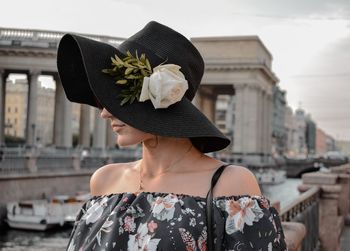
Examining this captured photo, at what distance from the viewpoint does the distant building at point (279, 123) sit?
442 feet

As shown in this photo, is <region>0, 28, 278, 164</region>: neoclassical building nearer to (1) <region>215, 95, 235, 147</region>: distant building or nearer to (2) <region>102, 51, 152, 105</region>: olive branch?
(1) <region>215, 95, 235, 147</region>: distant building

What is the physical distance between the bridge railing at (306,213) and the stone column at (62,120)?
148 feet

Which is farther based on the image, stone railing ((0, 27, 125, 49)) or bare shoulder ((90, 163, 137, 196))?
stone railing ((0, 27, 125, 49))

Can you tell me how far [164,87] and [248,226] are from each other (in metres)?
0.55

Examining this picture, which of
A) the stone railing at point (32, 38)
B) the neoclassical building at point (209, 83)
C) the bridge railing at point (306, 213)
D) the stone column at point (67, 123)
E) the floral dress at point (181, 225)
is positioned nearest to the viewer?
the floral dress at point (181, 225)

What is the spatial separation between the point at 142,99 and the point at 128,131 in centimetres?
17

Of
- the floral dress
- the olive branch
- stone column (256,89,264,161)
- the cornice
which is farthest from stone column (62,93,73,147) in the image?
the floral dress

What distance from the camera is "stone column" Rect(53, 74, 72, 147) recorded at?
53.6 m

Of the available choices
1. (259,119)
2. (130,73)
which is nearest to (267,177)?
(259,119)

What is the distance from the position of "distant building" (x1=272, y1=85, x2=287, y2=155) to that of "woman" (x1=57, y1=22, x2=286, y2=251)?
13021cm

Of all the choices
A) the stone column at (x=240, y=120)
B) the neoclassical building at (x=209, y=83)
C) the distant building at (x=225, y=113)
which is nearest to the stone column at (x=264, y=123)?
the neoclassical building at (x=209, y=83)

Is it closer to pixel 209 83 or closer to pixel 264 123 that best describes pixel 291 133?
pixel 264 123

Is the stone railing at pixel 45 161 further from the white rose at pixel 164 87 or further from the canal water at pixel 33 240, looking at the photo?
the white rose at pixel 164 87

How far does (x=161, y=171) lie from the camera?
7.89 feet
